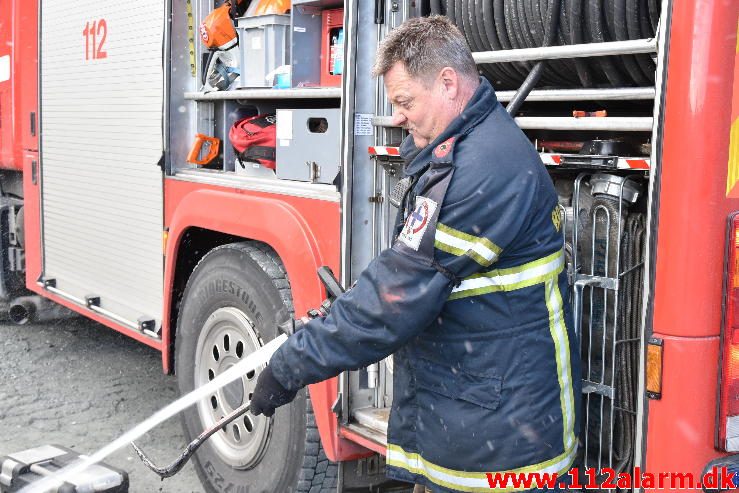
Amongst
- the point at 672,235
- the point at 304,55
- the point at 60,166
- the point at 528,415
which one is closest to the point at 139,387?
the point at 60,166

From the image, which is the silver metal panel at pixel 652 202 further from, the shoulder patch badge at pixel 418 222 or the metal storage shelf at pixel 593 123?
the shoulder patch badge at pixel 418 222

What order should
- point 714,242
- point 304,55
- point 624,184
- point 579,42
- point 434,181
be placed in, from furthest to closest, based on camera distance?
point 304,55 → point 579,42 → point 624,184 → point 434,181 → point 714,242

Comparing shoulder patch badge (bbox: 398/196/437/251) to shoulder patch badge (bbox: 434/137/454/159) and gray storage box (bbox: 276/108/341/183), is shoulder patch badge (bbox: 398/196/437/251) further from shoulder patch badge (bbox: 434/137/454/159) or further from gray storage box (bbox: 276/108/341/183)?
gray storage box (bbox: 276/108/341/183)

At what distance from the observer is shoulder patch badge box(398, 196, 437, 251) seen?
2.33 meters

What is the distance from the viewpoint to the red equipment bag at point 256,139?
3.98 m

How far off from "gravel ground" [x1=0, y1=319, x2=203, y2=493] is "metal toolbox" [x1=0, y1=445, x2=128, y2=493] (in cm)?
79

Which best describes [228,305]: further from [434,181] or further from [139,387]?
[139,387]

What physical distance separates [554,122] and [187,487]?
277cm

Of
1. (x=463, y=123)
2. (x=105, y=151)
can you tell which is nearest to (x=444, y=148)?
(x=463, y=123)

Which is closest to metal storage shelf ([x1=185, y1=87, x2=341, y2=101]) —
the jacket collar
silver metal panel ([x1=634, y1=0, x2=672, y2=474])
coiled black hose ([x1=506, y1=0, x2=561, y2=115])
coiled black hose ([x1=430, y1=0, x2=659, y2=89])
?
coiled black hose ([x1=430, y1=0, x2=659, y2=89])

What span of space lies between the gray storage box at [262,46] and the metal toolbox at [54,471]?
1.77 m

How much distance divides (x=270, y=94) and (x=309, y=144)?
0.33 meters

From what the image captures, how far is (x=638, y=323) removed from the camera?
2.59m

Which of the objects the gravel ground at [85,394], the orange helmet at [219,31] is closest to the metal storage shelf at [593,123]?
the orange helmet at [219,31]
